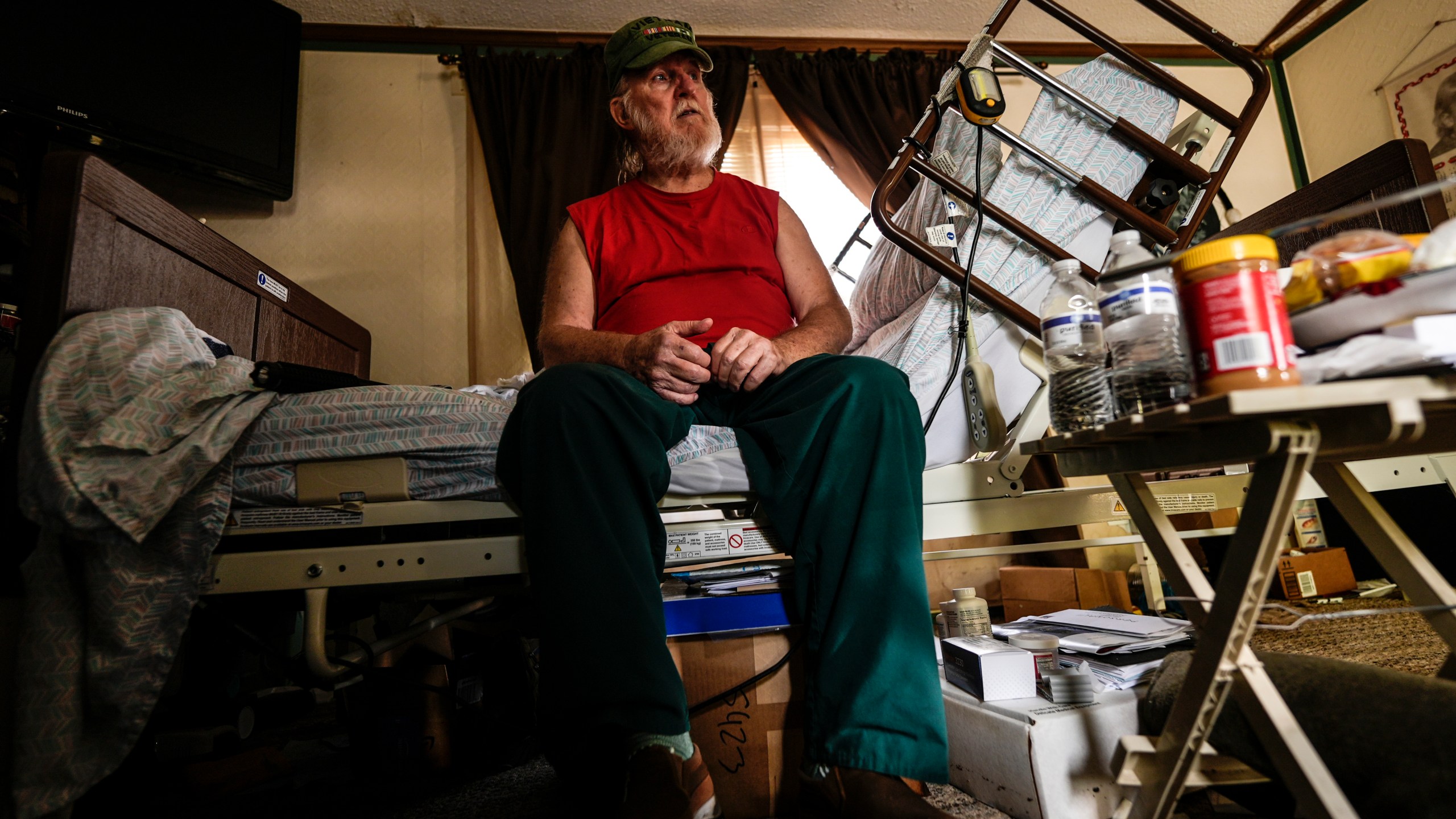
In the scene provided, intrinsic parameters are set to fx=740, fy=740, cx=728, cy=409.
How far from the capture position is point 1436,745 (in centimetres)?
57

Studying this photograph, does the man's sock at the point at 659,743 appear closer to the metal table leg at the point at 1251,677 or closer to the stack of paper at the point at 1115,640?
the metal table leg at the point at 1251,677

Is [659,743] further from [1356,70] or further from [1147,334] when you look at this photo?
[1356,70]

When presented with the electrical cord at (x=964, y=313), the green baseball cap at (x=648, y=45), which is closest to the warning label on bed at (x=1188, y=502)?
the electrical cord at (x=964, y=313)

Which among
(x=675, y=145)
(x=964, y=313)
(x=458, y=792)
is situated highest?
(x=675, y=145)

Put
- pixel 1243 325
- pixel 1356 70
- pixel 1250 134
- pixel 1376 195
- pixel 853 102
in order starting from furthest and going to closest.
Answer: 1. pixel 1250 134
2. pixel 1356 70
3. pixel 853 102
4. pixel 1376 195
5. pixel 1243 325

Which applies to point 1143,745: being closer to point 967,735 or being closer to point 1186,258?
point 967,735

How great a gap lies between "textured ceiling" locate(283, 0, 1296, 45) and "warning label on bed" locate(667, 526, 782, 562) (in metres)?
2.24

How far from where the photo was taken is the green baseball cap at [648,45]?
1653mm

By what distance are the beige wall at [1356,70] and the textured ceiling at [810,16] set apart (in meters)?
0.23

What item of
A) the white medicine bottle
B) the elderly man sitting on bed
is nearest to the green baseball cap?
the elderly man sitting on bed

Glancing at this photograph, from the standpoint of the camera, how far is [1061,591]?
194cm

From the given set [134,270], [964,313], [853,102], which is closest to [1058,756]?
[964,313]

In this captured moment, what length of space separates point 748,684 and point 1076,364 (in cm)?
58

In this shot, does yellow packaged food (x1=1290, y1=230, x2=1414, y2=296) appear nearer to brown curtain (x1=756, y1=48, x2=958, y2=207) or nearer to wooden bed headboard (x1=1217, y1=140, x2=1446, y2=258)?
Answer: wooden bed headboard (x1=1217, y1=140, x2=1446, y2=258)
